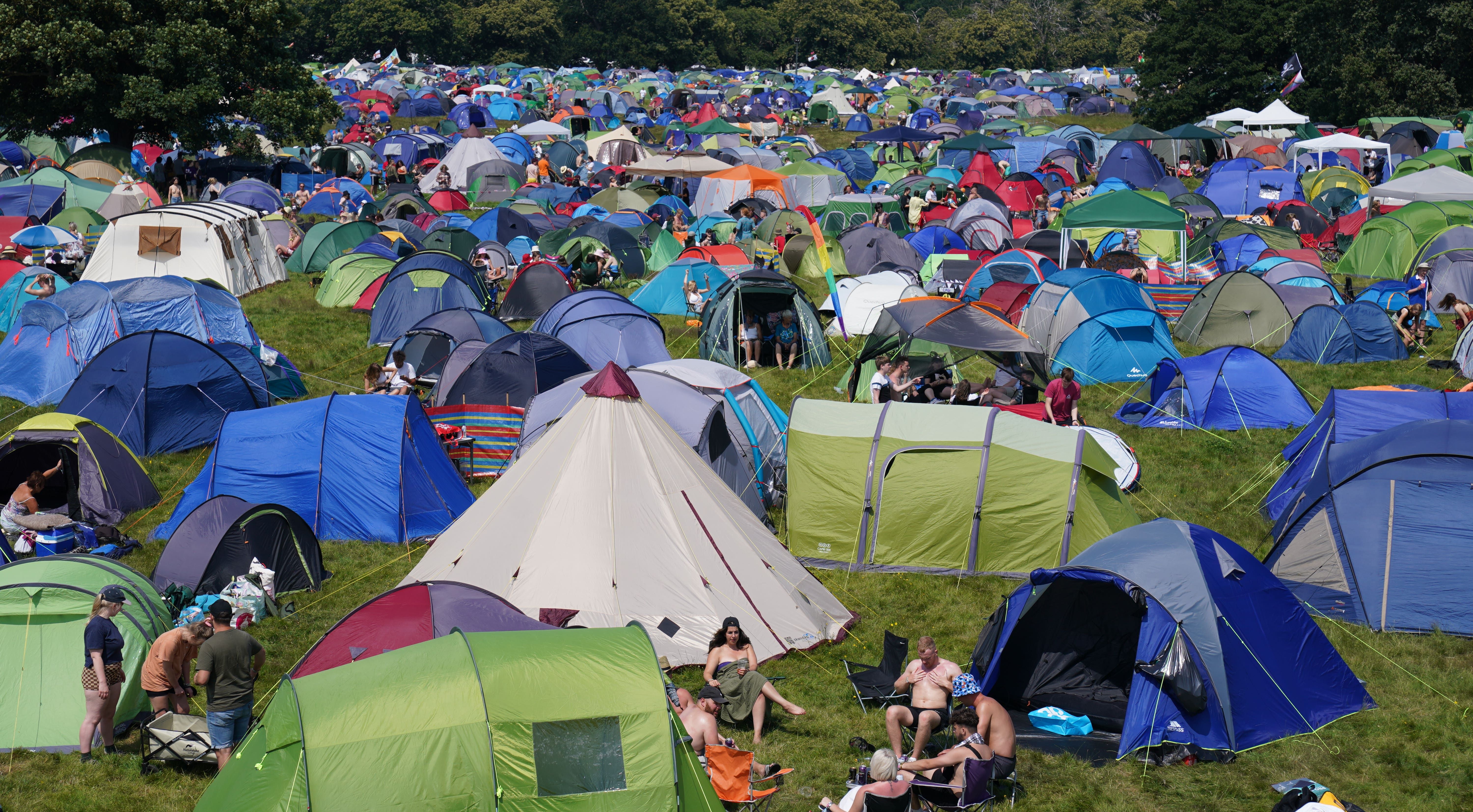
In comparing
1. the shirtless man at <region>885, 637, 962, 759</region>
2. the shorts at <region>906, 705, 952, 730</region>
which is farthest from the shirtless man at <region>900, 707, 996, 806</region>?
the shorts at <region>906, 705, 952, 730</region>

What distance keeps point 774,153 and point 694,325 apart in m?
22.8

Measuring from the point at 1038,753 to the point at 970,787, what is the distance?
121 centimetres

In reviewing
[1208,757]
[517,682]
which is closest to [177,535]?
[517,682]

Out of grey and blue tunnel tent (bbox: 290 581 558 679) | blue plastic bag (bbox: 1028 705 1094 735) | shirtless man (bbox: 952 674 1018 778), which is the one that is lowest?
blue plastic bag (bbox: 1028 705 1094 735)

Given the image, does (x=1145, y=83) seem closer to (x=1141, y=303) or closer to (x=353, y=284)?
(x=1141, y=303)

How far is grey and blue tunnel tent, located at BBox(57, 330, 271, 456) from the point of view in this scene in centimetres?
1614

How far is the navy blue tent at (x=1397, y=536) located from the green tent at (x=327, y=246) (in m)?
21.1

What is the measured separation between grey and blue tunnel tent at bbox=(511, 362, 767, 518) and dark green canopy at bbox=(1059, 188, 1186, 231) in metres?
13.3

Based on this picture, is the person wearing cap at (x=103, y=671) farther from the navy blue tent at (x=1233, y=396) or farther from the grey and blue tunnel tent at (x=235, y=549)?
the navy blue tent at (x=1233, y=396)

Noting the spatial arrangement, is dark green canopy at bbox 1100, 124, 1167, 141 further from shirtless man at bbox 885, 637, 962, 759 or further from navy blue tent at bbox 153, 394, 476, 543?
shirtless man at bbox 885, 637, 962, 759

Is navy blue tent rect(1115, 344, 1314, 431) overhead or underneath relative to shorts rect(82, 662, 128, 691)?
underneath

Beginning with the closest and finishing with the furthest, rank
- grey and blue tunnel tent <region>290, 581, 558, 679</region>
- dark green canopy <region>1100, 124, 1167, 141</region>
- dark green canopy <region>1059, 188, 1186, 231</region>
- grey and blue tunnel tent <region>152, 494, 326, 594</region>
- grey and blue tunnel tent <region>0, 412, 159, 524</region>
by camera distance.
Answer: grey and blue tunnel tent <region>290, 581, 558, 679</region>, grey and blue tunnel tent <region>152, 494, 326, 594</region>, grey and blue tunnel tent <region>0, 412, 159, 524</region>, dark green canopy <region>1059, 188, 1186, 231</region>, dark green canopy <region>1100, 124, 1167, 141</region>

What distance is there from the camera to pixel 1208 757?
945cm

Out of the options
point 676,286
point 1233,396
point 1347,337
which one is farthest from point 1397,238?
point 676,286
